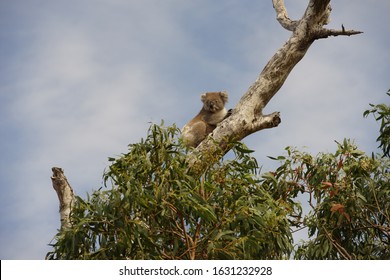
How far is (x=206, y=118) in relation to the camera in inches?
443

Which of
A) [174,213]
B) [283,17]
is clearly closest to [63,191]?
[174,213]

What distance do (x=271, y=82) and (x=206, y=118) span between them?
2189 mm

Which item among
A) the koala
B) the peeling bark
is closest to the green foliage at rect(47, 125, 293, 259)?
the peeling bark

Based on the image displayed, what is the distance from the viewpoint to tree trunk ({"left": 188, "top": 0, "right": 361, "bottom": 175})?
29.0 feet

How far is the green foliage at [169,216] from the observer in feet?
22.6

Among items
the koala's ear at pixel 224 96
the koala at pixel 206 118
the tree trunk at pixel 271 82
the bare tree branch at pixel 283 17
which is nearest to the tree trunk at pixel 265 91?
the tree trunk at pixel 271 82

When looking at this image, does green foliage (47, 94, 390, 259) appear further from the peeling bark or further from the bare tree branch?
the bare tree branch

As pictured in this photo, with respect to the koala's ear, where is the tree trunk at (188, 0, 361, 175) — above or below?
below

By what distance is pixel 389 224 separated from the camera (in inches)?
354

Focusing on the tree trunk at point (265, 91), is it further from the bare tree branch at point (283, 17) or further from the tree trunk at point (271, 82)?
the bare tree branch at point (283, 17)

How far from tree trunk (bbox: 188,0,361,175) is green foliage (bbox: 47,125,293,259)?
973 mm

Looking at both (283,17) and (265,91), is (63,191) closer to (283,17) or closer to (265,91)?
(265,91)

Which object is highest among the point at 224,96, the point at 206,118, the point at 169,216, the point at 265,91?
the point at 224,96

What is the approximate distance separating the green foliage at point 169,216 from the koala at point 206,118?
124 inches
